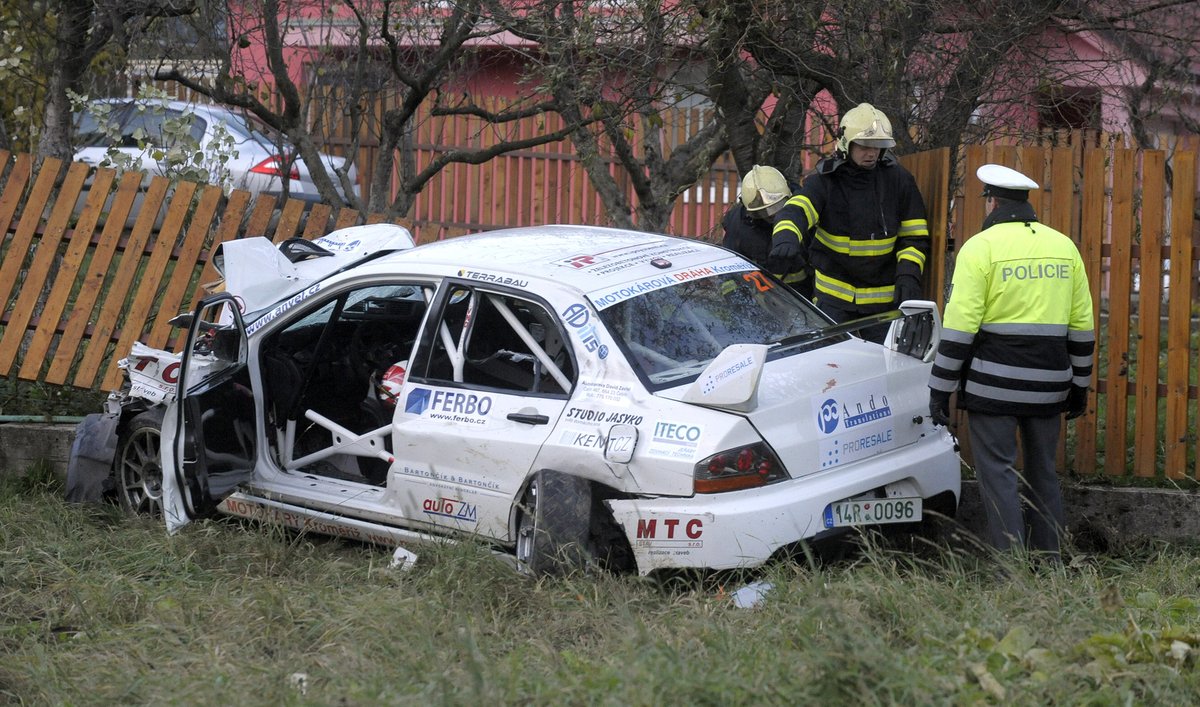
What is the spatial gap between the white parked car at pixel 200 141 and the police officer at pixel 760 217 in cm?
389

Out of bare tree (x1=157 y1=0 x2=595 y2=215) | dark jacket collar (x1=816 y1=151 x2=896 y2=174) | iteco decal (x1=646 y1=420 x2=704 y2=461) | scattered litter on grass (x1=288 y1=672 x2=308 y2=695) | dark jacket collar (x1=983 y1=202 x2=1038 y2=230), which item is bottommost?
scattered litter on grass (x1=288 y1=672 x2=308 y2=695)

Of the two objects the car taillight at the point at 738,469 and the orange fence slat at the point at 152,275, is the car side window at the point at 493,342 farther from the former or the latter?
the orange fence slat at the point at 152,275

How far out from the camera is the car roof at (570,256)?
534cm

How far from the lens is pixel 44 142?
368 inches

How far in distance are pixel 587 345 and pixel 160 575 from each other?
6.80 ft

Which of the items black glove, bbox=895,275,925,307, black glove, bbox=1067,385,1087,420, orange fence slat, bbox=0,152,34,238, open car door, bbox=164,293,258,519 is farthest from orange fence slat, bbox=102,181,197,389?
black glove, bbox=1067,385,1087,420

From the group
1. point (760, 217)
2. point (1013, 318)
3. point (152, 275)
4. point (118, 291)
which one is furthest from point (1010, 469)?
point (118, 291)

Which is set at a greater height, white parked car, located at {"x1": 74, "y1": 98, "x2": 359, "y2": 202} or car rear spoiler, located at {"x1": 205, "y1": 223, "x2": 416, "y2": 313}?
white parked car, located at {"x1": 74, "y1": 98, "x2": 359, "y2": 202}

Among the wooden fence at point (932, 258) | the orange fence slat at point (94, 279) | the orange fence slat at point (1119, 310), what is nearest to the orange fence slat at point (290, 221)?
the wooden fence at point (932, 258)

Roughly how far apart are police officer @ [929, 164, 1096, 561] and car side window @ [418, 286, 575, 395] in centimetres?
157

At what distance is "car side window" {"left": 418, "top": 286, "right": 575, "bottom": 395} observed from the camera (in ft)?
17.2

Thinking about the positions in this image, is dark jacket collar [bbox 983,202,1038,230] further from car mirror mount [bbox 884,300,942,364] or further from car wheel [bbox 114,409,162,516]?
car wheel [bbox 114,409,162,516]

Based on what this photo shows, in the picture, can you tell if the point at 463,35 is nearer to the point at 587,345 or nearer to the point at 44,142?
the point at 44,142

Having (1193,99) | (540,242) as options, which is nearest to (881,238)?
(540,242)
